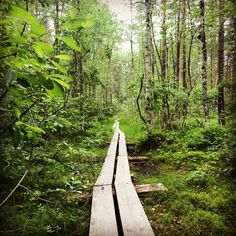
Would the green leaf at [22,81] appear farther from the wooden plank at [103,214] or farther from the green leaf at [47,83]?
the wooden plank at [103,214]

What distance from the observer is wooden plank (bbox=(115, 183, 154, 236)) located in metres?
3.07

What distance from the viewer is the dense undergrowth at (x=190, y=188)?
3645 millimetres

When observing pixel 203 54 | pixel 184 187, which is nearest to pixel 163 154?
pixel 184 187

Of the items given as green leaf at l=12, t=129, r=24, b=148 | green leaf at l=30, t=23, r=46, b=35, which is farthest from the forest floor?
green leaf at l=30, t=23, r=46, b=35

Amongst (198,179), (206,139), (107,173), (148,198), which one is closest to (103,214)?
(148,198)

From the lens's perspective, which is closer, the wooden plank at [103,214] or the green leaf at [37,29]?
the green leaf at [37,29]

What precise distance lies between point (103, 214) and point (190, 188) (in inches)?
94.4

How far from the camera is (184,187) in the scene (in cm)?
509

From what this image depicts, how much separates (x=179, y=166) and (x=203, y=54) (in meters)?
6.37

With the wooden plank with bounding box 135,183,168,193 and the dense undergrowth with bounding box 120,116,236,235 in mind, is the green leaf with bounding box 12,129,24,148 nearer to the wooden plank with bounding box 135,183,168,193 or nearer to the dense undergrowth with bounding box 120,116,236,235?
the dense undergrowth with bounding box 120,116,236,235

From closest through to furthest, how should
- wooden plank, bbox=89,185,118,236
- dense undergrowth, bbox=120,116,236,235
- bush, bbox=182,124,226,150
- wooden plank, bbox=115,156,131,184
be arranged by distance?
1. wooden plank, bbox=89,185,118,236
2. dense undergrowth, bbox=120,116,236,235
3. wooden plank, bbox=115,156,131,184
4. bush, bbox=182,124,226,150

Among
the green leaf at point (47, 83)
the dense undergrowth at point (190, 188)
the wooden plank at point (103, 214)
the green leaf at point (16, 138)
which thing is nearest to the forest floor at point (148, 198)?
the dense undergrowth at point (190, 188)

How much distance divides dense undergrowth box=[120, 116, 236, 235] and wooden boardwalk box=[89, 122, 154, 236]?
432 millimetres

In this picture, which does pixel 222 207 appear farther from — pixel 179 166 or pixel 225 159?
pixel 179 166
